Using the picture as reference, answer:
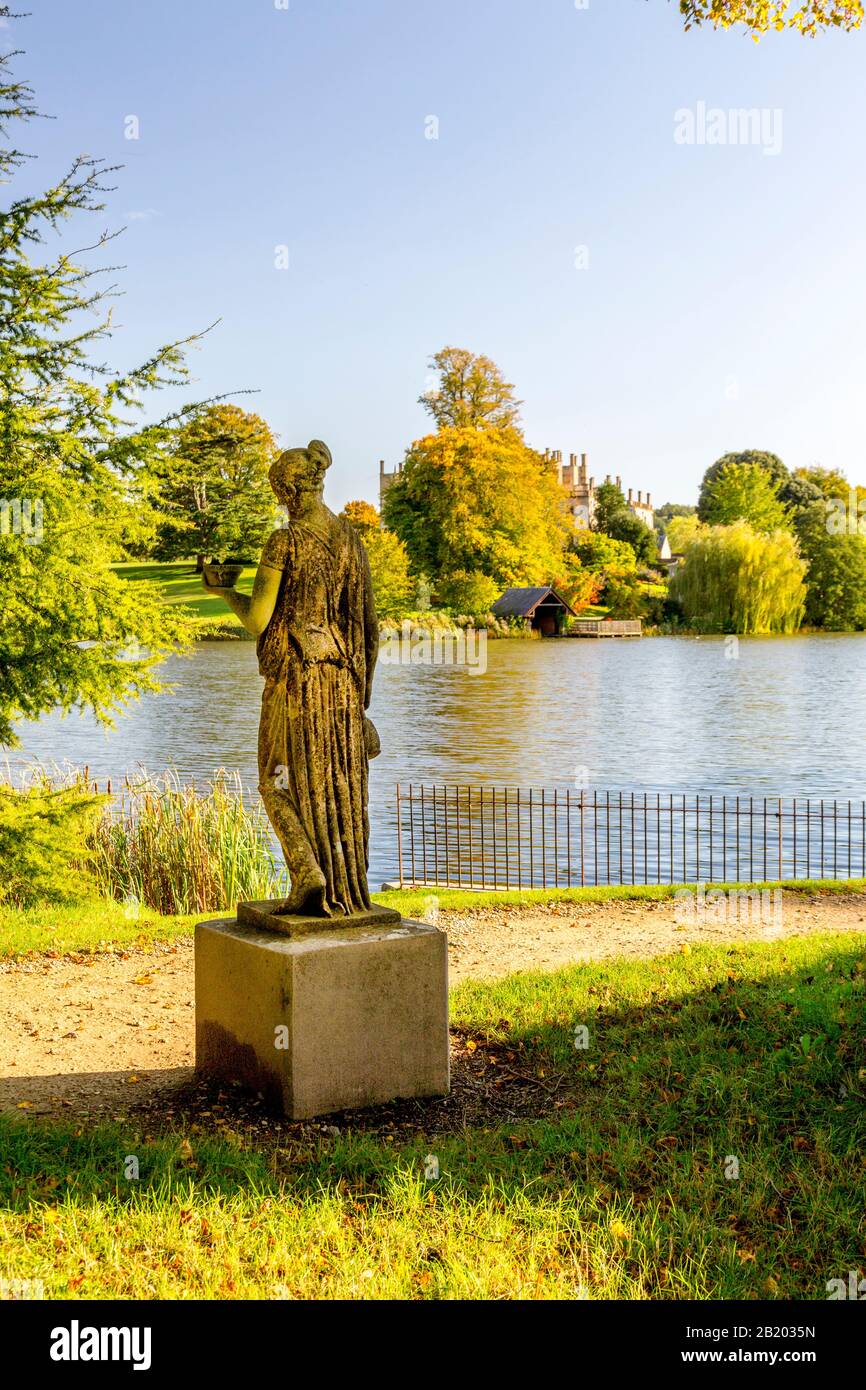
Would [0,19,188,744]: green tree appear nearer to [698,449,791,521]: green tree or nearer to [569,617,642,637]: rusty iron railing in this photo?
[569,617,642,637]: rusty iron railing

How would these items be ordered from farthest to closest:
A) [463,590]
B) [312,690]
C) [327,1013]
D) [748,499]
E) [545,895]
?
[748,499]
[463,590]
[545,895]
[312,690]
[327,1013]

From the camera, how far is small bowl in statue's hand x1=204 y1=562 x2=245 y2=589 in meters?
6.10

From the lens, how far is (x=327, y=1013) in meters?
5.53

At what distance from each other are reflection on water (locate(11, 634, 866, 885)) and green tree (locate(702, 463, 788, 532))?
29642mm

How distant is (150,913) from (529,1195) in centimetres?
723

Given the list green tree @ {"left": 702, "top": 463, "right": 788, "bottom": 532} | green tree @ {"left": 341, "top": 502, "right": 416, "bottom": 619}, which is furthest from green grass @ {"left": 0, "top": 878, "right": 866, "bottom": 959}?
green tree @ {"left": 702, "top": 463, "right": 788, "bottom": 532}

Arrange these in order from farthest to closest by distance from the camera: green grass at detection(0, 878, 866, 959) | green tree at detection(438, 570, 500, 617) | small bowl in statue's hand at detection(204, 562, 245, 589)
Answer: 1. green tree at detection(438, 570, 500, 617)
2. green grass at detection(0, 878, 866, 959)
3. small bowl in statue's hand at detection(204, 562, 245, 589)

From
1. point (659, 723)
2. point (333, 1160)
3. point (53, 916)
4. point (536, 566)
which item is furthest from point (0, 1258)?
point (536, 566)

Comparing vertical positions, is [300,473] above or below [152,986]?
above

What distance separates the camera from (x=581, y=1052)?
22.2 feet

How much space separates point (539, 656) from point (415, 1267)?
175ft

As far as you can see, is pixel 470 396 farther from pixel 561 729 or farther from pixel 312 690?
pixel 312 690

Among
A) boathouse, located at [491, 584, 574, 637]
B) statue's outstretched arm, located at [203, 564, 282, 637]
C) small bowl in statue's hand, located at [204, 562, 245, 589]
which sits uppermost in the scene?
boathouse, located at [491, 584, 574, 637]

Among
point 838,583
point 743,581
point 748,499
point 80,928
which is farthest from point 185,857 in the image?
point 748,499
